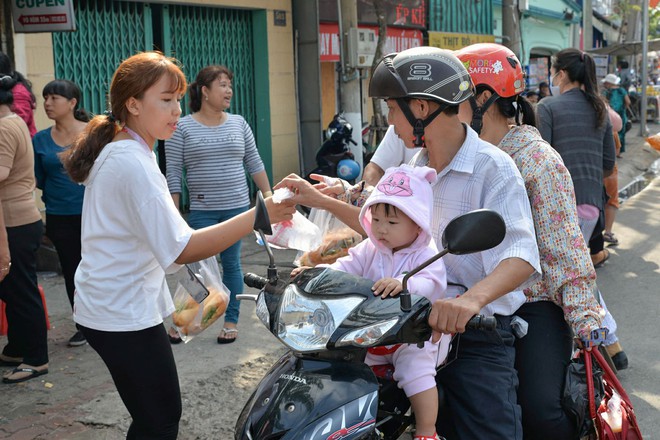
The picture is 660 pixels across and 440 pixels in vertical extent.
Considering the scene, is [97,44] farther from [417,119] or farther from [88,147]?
[417,119]

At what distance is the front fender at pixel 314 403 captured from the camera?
2.22m

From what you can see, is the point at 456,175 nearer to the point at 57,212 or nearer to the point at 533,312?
the point at 533,312

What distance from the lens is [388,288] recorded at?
92.6 inches

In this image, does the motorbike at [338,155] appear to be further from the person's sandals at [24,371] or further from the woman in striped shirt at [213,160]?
the person's sandals at [24,371]

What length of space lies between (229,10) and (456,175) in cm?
924

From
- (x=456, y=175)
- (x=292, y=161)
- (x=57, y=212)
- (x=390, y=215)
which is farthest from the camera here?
(x=292, y=161)

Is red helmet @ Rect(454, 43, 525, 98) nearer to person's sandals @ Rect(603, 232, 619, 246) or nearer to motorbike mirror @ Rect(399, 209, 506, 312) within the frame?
motorbike mirror @ Rect(399, 209, 506, 312)

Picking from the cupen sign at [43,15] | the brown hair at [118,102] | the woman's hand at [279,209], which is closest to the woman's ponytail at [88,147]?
the brown hair at [118,102]

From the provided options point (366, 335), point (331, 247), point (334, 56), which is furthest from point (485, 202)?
point (334, 56)

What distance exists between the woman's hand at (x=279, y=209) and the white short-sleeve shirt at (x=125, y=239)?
292mm

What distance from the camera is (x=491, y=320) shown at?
2.35 metres

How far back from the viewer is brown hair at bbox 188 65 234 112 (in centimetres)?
570

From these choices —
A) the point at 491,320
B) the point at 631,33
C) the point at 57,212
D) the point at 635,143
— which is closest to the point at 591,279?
the point at 491,320

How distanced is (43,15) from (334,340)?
6.26 m
